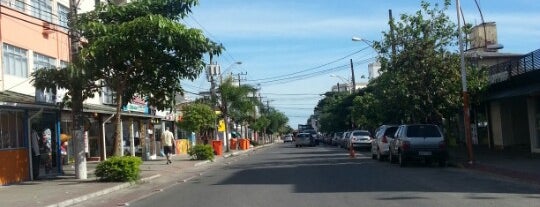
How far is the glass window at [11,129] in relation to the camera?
20500 mm

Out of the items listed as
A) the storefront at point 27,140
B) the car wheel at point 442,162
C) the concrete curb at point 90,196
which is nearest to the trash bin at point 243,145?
the car wheel at point 442,162

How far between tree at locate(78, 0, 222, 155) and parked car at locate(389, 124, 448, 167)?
8488 mm

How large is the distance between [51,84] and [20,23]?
20.7ft

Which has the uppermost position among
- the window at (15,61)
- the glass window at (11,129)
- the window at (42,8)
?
the window at (42,8)

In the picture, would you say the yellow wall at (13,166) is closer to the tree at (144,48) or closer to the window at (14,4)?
the tree at (144,48)

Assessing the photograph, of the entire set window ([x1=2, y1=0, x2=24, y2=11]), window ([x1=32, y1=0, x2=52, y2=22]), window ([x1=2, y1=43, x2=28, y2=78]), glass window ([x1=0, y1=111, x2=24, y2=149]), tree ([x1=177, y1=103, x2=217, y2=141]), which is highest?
window ([x1=32, y1=0, x2=52, y2=22])

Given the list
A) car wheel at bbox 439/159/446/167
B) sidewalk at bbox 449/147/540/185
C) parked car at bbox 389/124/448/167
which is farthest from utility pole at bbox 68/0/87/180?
sidewalk at bbox 449/147/540/185

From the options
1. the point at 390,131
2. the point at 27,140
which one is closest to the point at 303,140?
the point at 390,131

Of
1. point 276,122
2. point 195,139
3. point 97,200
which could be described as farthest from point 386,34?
point 276,122

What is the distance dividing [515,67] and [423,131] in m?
6.09

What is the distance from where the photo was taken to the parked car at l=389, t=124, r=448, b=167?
80.7 feet

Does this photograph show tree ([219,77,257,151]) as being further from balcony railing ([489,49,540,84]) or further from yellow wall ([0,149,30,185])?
yellow wall ([0,149,30,185])

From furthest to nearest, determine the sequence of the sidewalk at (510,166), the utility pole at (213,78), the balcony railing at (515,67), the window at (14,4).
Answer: the utility pole at (213,78), the balcony railing at (515,67), the window at (14,4), the sidewalk at (510,166)

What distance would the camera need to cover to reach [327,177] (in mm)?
20203
